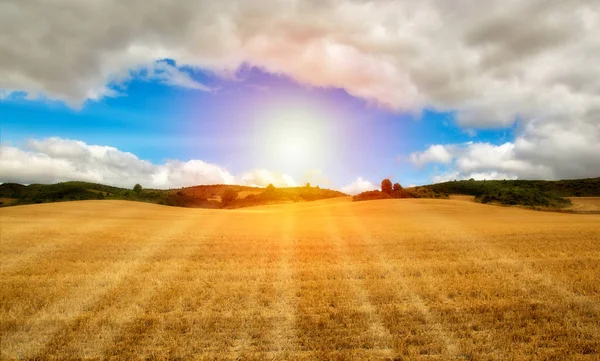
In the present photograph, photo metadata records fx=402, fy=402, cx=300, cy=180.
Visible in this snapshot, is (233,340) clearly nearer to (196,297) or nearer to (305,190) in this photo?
(196,297)

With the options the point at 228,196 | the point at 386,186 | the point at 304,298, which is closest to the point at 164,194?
the point at 228,196

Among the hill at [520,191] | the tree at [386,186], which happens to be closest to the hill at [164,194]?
the tree at [386,186]

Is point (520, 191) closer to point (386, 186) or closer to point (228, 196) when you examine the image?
point (386, 186)

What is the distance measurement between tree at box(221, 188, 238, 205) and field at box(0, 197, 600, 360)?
221 ft

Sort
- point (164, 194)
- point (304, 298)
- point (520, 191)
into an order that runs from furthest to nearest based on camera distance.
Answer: point (164, 194), point (520, 191), point (304, 298)

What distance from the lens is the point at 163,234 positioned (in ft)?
79.8

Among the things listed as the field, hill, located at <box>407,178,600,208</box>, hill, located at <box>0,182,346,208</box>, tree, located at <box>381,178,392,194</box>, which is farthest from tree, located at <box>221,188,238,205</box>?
the field

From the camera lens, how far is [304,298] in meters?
11.3

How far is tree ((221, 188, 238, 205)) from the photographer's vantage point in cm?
8893

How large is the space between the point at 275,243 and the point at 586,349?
14283 millimetres

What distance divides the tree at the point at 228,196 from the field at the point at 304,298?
67.3 metres

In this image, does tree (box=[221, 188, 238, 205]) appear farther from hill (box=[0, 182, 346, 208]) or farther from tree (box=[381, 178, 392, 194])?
tree (box=[381, 178, 392, 194])

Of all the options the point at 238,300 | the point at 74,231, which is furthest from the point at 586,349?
the point at 74,231

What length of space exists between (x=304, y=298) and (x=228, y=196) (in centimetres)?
8254
